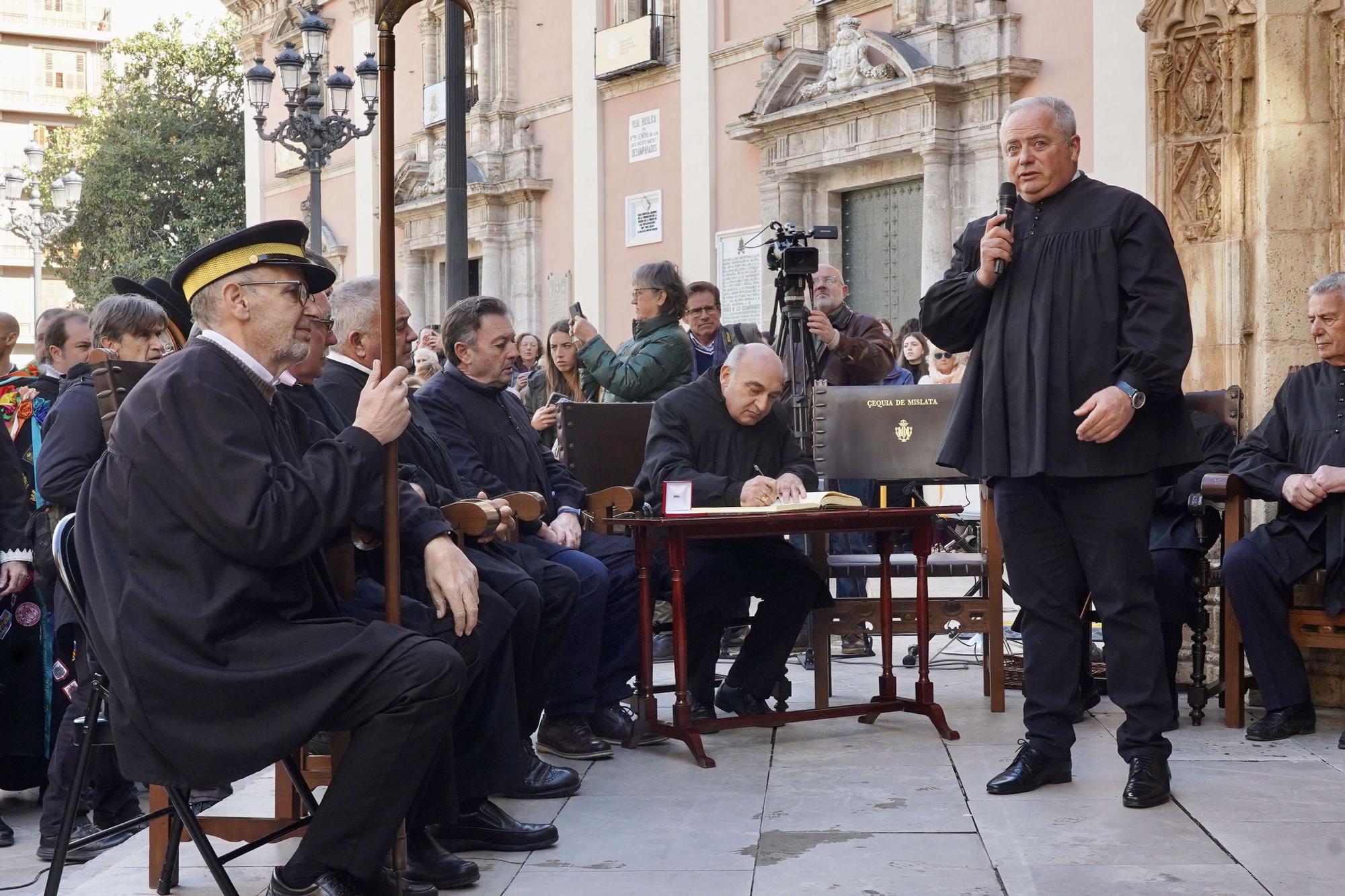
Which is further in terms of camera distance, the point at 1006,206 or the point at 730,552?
the point at 730,552

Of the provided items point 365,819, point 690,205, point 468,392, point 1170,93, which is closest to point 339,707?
point 365,819

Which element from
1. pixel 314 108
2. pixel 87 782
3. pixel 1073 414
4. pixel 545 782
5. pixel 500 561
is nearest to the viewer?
pixel 1073 414

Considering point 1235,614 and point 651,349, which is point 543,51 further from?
point 1235,614

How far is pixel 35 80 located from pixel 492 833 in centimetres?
5948

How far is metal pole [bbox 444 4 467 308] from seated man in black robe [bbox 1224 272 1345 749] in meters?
3.90

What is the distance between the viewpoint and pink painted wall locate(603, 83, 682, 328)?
18297 millimetres

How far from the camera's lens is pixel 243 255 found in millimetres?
3441

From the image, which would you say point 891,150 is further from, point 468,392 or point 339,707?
point 339,707

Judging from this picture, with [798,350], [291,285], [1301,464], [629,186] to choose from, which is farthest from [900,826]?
[629,186]

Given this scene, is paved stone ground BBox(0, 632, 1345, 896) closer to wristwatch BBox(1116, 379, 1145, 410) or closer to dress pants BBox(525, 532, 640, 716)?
dress pants BBox(525, 532, 640, 716)

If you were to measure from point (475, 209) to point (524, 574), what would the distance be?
56.8 feet

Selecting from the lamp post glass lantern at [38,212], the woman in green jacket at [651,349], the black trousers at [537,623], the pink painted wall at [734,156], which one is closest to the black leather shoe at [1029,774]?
the black trousers at [537,623]

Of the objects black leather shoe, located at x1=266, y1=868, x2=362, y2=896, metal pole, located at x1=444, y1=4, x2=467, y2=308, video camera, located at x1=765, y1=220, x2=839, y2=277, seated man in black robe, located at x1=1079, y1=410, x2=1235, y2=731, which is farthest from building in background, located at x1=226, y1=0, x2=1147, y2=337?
black leather shoe, located at x1=266, y1=868, x2=362, y2=896

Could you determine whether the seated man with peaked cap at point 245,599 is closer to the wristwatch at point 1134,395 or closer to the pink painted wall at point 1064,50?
the wristwatch at point 1134,395
